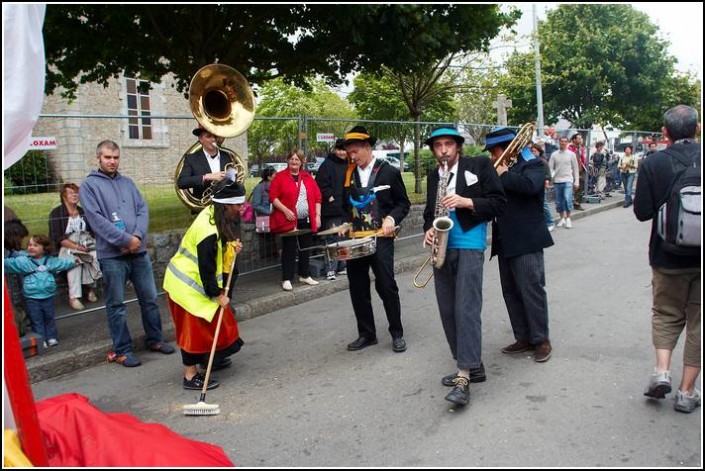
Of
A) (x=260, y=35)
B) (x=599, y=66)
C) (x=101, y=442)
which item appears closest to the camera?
(x=101, y=442)

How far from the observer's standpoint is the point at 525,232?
4.97m

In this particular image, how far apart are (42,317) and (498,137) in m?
4.27

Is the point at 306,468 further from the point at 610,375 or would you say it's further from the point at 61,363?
the point at 61,363

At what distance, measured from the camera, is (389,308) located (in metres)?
5.57

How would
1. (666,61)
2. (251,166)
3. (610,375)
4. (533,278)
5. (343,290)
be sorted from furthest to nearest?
(666,61) < (251,166) < (343,290) < (533,278) < (610,375)

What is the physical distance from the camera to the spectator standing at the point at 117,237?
532 cm

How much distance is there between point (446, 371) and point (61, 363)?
3.25 meters

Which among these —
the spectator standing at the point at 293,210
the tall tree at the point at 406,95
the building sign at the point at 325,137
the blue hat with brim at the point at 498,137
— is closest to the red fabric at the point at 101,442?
the blue hat with brim at the point at 498,137

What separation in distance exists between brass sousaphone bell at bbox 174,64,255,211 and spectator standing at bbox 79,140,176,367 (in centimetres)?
83

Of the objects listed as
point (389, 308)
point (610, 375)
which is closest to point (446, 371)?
point (389, 308)

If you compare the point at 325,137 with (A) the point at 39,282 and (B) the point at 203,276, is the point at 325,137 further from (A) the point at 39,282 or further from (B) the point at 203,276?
(B) the point at 203,276

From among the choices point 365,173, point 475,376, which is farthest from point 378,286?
point 475,376

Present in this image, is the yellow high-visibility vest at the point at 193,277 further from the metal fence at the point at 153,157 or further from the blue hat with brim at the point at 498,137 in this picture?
the blue hat with brim at the point at 498,137

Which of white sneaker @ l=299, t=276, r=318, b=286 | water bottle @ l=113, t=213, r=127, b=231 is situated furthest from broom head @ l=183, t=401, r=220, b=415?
white sneaker @ l=299, t=276, r=318, b=286
